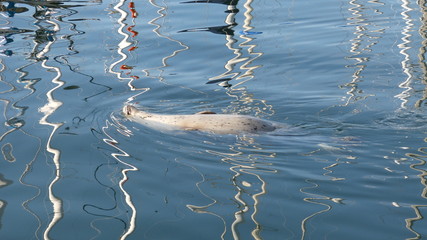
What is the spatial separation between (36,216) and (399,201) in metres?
3.11

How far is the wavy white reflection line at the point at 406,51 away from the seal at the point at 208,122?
197 centimetres

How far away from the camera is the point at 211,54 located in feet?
40.4

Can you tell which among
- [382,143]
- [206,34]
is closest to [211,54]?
[206,34]

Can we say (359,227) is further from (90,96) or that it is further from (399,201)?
(90,96)

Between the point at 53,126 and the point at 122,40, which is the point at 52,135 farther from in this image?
the point at 122,40

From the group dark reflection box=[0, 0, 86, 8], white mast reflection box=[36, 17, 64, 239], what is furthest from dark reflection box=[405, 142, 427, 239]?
dark reflection box=[0, 0, 86, 8]

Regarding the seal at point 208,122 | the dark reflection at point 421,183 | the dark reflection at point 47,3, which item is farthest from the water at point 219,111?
the dark reflection at point 47,3

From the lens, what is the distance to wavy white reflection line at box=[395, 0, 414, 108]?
32.3 ft

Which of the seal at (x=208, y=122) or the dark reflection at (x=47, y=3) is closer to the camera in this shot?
the seal at (x=208, y=122)

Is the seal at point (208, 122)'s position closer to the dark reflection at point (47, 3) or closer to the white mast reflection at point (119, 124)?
the white mast reflection at point (119, 124)

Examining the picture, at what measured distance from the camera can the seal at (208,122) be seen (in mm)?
8609

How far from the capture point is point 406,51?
11867 mm

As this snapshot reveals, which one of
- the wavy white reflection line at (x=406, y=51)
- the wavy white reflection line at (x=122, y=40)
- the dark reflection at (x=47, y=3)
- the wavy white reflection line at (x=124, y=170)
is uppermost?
the wavy white reflection line at (x=406, y=51)

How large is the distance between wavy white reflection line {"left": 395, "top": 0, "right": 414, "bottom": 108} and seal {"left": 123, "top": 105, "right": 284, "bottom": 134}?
6.46 ft
